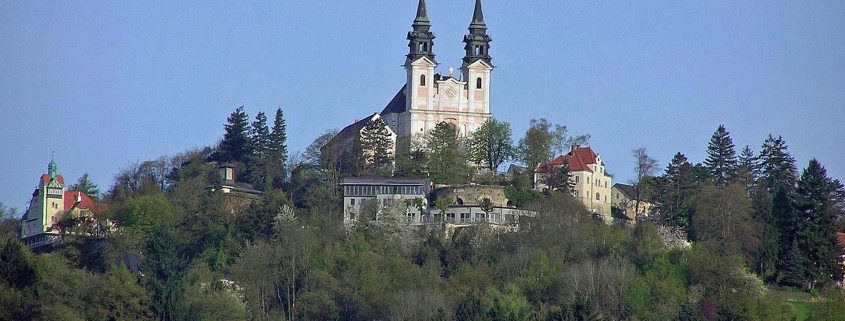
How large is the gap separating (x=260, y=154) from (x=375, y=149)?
6.09 meters

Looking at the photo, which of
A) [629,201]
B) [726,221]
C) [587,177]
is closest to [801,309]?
[726,221]

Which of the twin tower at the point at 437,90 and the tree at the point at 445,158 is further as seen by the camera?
the twin tower at the point at 437,90

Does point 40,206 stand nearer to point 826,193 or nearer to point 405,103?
point 405,103

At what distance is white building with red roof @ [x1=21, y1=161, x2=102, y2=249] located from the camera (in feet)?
285

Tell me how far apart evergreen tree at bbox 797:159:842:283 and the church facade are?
16.9 metres

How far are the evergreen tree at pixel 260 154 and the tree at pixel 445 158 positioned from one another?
6.95 meters

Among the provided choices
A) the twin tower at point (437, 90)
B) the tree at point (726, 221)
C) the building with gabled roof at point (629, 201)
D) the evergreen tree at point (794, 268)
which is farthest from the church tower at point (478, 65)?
the evergreen tree at point (794, 268)

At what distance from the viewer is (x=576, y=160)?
87750 millimetres

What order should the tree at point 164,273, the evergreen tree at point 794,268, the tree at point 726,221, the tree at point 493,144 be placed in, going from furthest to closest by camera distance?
1. the tree at point 493,144
2. the tree at point 726,221
3. the evergreen tree at point 794,268
4. the tree at point 164,273

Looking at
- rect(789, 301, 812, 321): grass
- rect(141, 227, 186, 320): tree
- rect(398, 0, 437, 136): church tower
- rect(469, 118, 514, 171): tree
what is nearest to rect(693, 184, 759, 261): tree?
rect(789, 301, 812, 321): grass

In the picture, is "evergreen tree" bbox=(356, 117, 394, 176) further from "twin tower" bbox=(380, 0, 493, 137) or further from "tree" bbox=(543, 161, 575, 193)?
"tree" bbox=(543, 161, 575, 193)

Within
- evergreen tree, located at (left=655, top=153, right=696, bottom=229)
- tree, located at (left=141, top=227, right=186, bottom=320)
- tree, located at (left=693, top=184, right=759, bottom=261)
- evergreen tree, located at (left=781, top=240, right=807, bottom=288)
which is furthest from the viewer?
evergreen tree, located at (left=655, top=153, right=696, bottom=229)

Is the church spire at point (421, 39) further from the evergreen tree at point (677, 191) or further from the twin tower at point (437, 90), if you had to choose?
the evergreen tree at point (677, 191)

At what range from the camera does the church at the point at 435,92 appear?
9144 cm
